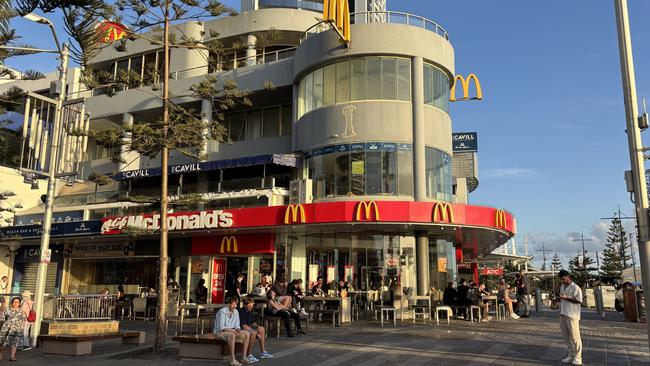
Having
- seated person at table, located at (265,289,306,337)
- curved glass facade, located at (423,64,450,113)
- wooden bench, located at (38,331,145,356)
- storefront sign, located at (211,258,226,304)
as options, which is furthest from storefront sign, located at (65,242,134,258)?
curved glass facade, located at (423,64,450,113)

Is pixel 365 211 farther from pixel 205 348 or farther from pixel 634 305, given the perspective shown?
pixel 634 305

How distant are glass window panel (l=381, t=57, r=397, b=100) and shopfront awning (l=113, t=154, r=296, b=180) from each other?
4.73 m

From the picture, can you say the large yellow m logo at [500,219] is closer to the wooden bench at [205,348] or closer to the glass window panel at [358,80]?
the glass window panel at [358,80]

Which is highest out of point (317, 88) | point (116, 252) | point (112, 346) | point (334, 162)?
point (317, 88)

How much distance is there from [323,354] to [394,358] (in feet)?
4.80

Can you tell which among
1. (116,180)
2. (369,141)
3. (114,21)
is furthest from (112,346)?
(116,180)

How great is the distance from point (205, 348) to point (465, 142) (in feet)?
85.0

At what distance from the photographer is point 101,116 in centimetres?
3066

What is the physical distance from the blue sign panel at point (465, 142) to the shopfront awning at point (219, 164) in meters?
14.2

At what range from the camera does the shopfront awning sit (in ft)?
71.2

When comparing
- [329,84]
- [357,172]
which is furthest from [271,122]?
[357,172]

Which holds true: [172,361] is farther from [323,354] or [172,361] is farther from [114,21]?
[114,21]

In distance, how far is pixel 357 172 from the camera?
20312mm

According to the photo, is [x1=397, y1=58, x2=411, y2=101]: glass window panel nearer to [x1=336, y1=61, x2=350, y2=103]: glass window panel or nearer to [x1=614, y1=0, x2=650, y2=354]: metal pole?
[x1=336, y1=61, x2=350, y2=103]: glass window panel
